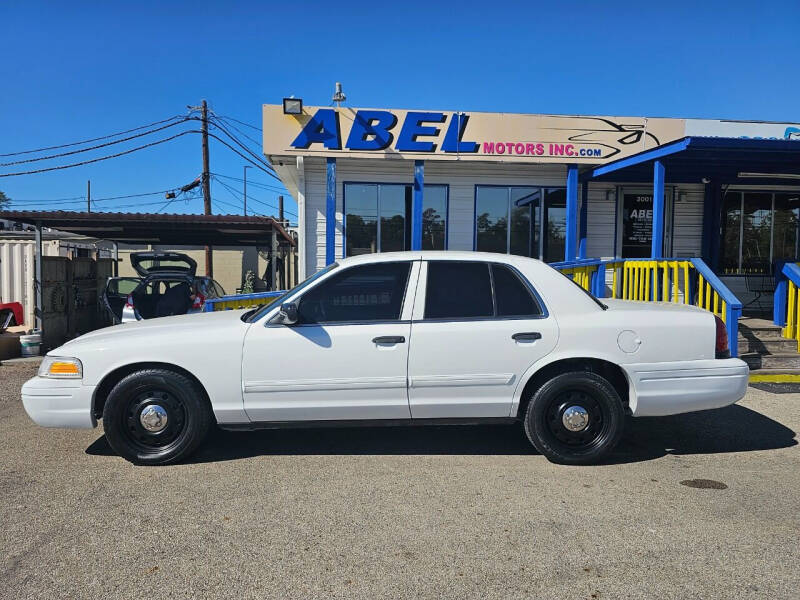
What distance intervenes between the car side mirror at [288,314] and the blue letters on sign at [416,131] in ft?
23.2

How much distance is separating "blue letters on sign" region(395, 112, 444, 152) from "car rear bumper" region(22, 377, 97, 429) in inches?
303

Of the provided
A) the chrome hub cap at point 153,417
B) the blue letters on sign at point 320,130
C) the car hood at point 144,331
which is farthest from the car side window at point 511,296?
the blue letters on sign at point 320,130

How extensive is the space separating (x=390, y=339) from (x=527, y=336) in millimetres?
1052

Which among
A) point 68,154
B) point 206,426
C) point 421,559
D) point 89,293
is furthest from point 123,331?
point 68,154

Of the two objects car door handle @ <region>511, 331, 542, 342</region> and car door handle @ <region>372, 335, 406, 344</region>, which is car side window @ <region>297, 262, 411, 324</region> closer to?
car door handle @ <region>372, 335, 406, 344</region>

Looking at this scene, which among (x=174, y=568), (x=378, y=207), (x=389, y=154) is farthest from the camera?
(x=378, y=207)

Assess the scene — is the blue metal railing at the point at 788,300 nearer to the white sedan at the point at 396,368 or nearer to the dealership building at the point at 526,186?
the dealership building at the point at 526,186

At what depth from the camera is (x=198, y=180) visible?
28.6m

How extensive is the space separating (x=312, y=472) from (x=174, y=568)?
→ 57.1 inches

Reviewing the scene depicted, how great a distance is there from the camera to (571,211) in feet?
36.9

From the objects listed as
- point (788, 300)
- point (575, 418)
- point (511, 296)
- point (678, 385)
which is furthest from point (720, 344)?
point (788, 300)

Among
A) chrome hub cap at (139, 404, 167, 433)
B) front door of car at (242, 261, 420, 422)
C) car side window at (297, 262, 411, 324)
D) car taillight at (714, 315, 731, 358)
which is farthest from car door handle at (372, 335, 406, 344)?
car taillight at (714, 315, 731, 358)

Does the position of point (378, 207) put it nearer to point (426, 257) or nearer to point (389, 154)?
point (389, 154)

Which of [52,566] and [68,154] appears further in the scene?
[68,154]
